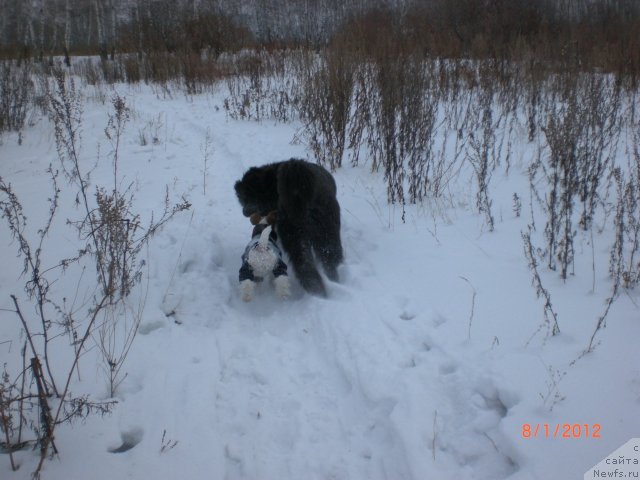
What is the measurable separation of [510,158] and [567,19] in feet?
27.2

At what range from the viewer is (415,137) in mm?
4605

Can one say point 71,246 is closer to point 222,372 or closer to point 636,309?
point 222,372

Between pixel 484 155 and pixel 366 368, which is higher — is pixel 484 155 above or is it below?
above

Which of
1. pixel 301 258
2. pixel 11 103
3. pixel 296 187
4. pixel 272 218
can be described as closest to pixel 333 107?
pixel 272 218

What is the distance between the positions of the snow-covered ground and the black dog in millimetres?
189

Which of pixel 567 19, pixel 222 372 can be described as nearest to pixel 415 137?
pixel 222 372

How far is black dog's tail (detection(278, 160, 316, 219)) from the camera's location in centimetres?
298

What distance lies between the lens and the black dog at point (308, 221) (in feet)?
Result: 9.76

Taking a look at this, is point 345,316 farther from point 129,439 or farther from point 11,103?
point 11,103

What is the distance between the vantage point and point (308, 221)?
3.05 meters

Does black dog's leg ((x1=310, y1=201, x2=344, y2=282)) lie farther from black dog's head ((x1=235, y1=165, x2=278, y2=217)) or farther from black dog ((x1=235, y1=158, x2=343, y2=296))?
black dog's head ((x1=235, y1=165, x2=278, y2=217))

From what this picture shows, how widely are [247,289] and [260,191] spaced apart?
0.94 meters
